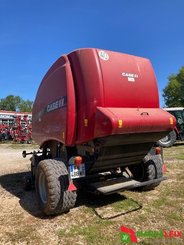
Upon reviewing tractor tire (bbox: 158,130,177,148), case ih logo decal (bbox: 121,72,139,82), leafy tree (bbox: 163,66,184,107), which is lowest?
tractor tire (bbox: 158,130,177,148)

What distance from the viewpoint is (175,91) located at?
171 ft

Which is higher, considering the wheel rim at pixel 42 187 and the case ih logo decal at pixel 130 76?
the case ih logo decal at pixel 130 76

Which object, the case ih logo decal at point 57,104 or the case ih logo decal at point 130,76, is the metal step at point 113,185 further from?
the case ih logo decal at point 130,76

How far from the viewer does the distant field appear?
13.3ft

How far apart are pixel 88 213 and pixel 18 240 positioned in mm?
→ 1352

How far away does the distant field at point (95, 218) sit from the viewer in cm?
404

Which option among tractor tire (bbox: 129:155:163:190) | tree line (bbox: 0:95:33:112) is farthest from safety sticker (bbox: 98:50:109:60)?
tree line (bbox: 0:95:33:112)

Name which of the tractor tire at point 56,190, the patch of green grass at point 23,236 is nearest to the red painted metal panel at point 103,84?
the tractor tire at point 56,190

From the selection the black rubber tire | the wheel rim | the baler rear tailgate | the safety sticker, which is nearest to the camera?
the baler rear tailgate

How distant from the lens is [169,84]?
176 ft

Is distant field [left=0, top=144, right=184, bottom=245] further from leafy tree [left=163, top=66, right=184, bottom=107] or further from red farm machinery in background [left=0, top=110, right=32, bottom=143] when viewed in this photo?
leafy tree [left=163, top=66, right=184, bottom=107]

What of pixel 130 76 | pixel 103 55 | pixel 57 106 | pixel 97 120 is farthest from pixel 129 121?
pixel 57 106

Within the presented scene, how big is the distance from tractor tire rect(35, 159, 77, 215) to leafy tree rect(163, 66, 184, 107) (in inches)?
1908

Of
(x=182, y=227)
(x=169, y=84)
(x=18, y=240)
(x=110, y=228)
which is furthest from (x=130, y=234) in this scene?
(x=169, y=84)
